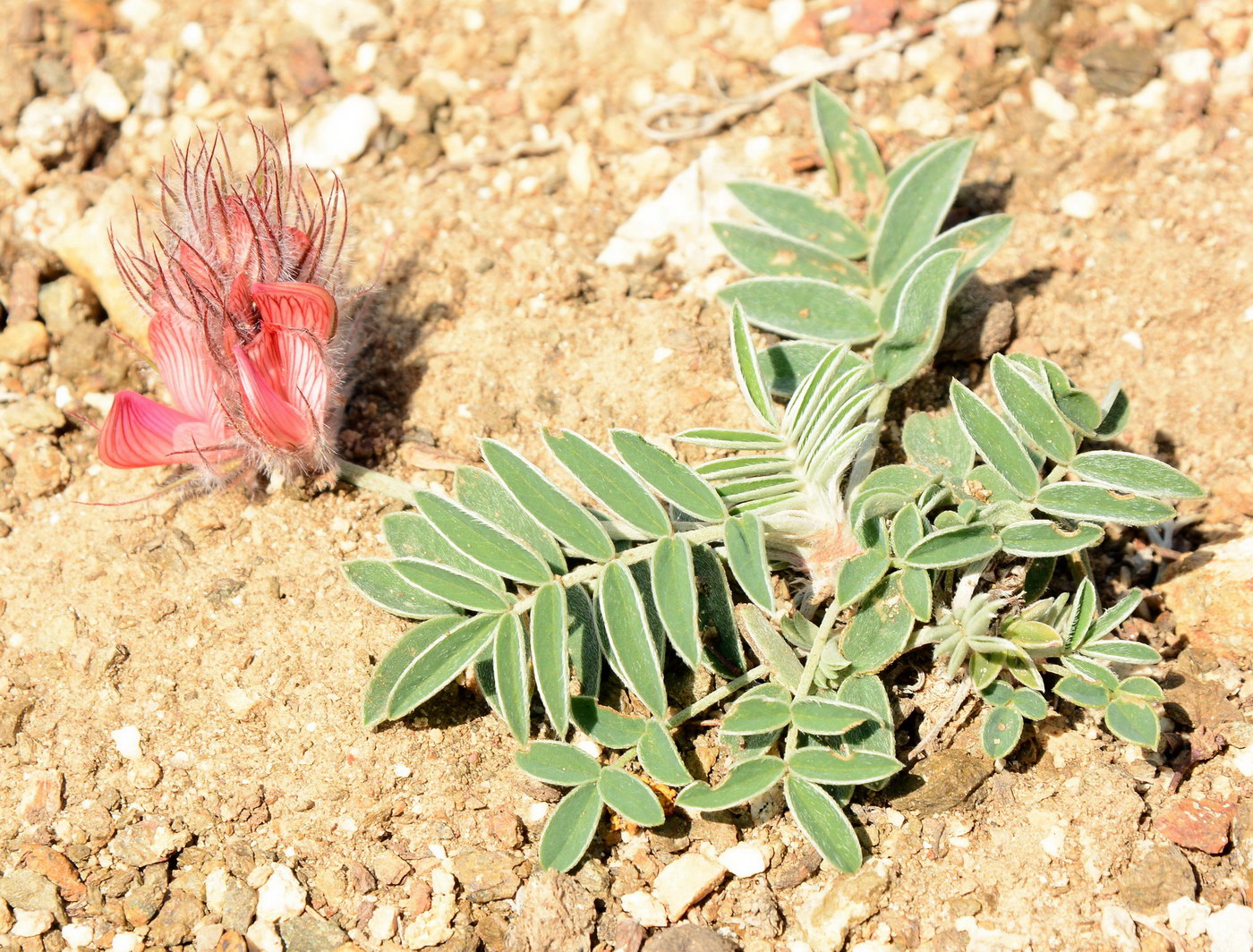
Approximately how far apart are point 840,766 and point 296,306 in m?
1.53

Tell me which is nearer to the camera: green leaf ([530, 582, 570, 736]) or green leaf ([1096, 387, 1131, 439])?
green leaf ([530, 582, 570, 736])

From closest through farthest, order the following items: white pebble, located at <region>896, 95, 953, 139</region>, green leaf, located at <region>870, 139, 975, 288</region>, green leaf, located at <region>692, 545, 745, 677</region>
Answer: green leaf, located at <region>692, 545, 745, 677</region>, green leaf, located at <region>870, 139, 975, 288</region>, white pebble, located at <region>896, 95, 953, 139</region>

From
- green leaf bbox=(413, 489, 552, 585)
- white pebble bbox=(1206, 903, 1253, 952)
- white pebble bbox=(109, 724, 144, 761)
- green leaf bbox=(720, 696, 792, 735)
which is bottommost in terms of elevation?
white pebble bbox=(1206, 903, 1253, 952)

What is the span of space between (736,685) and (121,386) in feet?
6.23

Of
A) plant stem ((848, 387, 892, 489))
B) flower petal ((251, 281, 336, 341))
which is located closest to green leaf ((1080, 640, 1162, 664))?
plant stem ((848, 387, 892, 489))

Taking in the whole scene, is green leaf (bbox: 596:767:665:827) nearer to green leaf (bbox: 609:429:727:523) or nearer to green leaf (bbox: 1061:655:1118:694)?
green leaf (bbox: 609:429:727:523)

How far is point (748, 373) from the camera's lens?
257 centimetres

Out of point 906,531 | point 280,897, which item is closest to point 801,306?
point 906,531

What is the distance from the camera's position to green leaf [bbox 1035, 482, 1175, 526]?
2291 millimetres

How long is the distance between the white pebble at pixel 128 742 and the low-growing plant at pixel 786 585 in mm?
577

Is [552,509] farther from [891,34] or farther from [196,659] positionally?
[891,34]

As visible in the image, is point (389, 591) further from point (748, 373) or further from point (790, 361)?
point (790, 361)

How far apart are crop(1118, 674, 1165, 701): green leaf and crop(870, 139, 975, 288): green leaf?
45.3 inches

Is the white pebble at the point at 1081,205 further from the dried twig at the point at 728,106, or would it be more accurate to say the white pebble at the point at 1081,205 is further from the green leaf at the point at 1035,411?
the green leaf at the point at 1035,411
